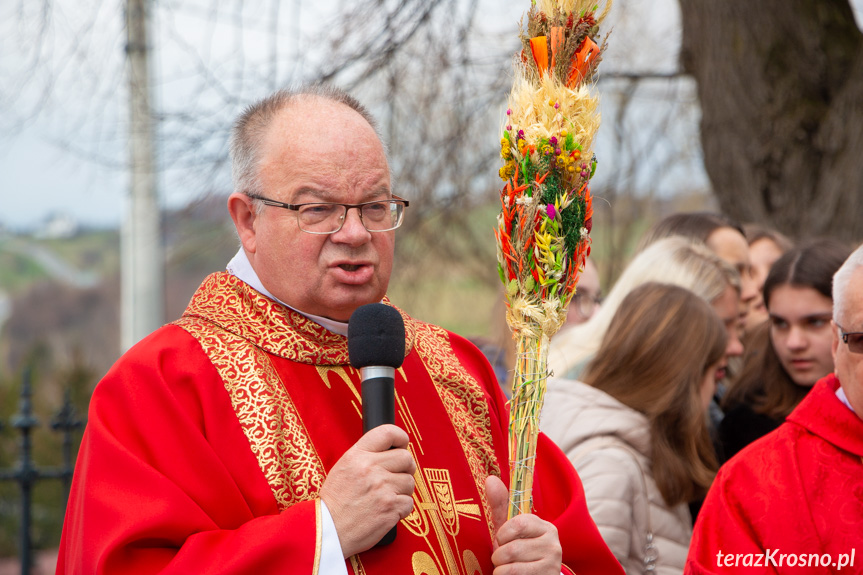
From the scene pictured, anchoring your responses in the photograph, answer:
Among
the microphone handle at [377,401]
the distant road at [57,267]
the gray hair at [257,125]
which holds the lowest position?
the distant road at [57,267]

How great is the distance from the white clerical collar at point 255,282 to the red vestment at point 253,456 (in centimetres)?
2

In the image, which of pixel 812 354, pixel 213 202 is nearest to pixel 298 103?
pixel 812 354

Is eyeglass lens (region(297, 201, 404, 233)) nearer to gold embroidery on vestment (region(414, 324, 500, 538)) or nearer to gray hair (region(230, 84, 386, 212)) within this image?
gray hair (region(230, 84, 386, 212))

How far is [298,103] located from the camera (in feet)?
8.14

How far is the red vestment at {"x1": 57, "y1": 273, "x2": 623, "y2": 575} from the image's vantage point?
2.09 m

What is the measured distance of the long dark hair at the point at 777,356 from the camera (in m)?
3.83

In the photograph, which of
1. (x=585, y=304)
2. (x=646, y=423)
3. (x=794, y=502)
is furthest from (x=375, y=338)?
(x=585, y=304)

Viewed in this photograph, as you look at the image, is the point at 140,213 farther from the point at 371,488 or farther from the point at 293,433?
the point at 371,488

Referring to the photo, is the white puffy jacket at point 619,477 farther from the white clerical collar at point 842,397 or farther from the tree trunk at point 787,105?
the tree trunk at point 787,105

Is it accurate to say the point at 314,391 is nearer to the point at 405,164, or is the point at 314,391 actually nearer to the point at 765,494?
the point at 765,494

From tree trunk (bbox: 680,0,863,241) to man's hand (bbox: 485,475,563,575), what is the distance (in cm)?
449

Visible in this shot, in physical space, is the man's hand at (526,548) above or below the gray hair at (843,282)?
below

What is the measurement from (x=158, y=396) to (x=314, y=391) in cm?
40

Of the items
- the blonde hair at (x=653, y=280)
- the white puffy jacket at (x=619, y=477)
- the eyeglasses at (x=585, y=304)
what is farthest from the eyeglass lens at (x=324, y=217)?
the eyeglasses at (x=585, y=304)
